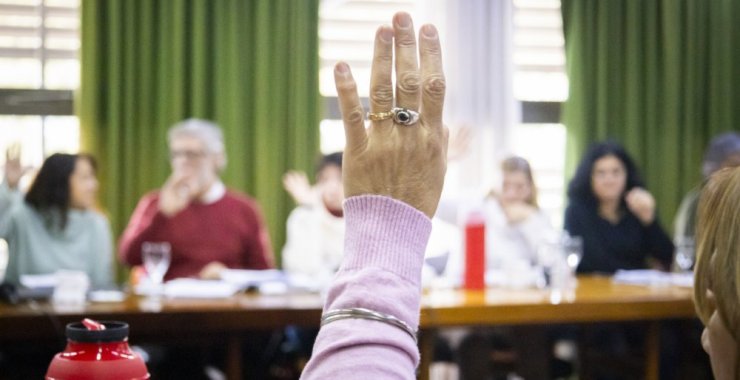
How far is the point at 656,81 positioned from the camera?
Result: 522 centimetres

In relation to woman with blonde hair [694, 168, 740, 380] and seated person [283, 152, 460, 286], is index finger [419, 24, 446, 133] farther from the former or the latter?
seated person [283, 152, 460, 286]

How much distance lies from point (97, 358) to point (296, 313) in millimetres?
1859

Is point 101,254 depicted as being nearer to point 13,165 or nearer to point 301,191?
point 13,165

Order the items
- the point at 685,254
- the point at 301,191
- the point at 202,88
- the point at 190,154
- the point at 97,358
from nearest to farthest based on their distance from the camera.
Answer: the point at 97,358, the point at 685,254, the point at 190,154, the point at 301,191, the point at 202,88

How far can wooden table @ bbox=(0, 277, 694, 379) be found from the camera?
2.63m

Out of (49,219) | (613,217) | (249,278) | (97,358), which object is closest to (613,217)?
(613,217)

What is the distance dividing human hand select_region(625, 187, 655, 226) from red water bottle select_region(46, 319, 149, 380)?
3.25 metres

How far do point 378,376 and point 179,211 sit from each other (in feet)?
10.5

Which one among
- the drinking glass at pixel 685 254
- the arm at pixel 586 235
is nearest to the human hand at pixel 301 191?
the arm at pixel 586 235

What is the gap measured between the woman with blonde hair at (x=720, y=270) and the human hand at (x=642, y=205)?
2.98m

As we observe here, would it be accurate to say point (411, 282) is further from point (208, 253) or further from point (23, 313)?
point (208, 253)

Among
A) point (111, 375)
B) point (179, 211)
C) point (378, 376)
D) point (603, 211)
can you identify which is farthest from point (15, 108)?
point (378, 376)

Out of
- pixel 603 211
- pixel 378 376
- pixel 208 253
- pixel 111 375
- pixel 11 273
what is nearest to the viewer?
pixel 378 376

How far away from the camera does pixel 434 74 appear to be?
0.76 metres
